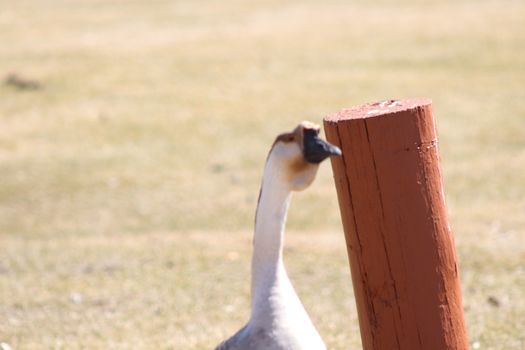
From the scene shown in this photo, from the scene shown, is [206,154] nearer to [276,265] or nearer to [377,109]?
[377,109]

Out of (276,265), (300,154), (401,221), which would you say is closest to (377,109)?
(401,221)

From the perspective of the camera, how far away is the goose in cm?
440

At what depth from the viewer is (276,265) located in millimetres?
4555

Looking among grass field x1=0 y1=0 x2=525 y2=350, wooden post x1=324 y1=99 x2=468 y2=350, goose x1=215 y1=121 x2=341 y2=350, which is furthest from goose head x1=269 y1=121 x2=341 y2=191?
grass field x1=0 y1=0 x2=525 y2=350

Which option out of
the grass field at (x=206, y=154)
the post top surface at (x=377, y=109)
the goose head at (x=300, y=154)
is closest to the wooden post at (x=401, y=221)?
the post top surface at (x=377, y=109)

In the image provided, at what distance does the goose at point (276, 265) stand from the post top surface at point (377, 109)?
1.46ft

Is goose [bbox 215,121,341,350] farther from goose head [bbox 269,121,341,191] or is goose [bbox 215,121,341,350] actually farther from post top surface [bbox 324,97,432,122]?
post top surface [bbox 324,97,432,122]

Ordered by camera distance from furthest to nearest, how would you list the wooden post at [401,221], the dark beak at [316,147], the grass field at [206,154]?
the grass field at [206,154]
the wooden post at [401,221]
the dark beak at [316,147]

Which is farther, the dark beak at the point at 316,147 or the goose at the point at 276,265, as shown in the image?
the goose at the point at 276,265

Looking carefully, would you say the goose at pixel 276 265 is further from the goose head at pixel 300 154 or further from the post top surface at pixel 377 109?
the post top surface at pixel 377 109

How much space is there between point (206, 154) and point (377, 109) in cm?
1008

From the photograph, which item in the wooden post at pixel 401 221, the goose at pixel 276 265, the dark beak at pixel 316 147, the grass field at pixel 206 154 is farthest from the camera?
the grass field at pixel 206 154

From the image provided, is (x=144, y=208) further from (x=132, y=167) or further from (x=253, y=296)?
(x=253, y=296)

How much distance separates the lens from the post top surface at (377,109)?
4.70 m
